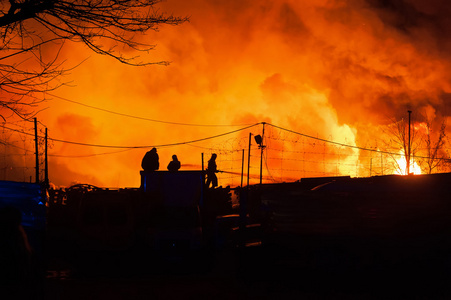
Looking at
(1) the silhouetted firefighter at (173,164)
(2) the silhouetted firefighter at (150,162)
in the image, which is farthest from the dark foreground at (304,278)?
(1) the silhouetted firefighter at (173,164)

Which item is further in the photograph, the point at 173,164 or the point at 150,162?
the point at 173,164

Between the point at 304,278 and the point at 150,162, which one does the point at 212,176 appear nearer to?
the point at 150,162

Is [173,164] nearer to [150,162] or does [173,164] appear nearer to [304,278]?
[150,162]

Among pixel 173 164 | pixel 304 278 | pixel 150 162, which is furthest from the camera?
pixel 173 164

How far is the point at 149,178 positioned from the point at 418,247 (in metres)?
12.9

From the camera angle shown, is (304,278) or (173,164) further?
(173,164)

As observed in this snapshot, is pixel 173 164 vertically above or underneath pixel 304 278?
above

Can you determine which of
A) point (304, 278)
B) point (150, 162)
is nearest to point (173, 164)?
point (150, 162)

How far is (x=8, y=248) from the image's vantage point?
783 centimetres

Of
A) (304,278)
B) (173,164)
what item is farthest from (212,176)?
(304,278)

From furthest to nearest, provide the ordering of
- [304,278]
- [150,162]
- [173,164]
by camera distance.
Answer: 1. [173,164]
2. [150,162]
3. [304,278]

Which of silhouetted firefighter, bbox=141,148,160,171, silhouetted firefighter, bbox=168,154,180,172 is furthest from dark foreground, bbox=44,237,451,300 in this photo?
silhouetted firefighter, bbox=168,154,180,172

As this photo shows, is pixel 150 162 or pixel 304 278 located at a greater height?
pixel 150 162

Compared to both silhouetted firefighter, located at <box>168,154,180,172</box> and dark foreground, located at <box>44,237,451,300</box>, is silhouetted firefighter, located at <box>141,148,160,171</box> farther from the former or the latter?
dark foreground, located at <box>44,237,451,300</box>
